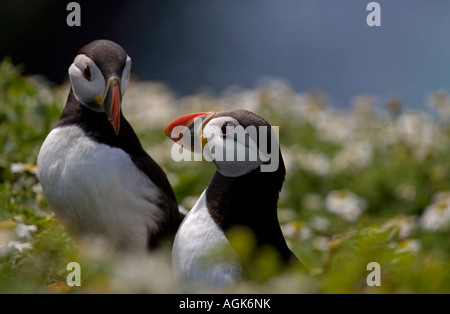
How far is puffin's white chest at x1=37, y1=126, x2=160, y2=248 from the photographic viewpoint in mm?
2494

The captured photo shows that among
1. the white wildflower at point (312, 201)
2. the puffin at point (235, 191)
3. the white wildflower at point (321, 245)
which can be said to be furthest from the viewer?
the white wildflower at point (312, 201)

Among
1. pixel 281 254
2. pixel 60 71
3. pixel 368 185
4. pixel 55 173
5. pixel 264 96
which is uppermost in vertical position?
pixel 60 71

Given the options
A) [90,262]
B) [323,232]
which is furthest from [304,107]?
[90,262]

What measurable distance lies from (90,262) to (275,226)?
2.58ft

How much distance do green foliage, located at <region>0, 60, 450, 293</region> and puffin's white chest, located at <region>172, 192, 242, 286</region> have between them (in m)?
0.08

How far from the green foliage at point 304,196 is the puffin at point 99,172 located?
122 millimetres

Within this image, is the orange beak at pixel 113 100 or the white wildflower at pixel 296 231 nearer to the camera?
the orange beak at pixel 113 100

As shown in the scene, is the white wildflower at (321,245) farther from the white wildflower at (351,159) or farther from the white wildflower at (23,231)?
the white wildflower at (351,159)

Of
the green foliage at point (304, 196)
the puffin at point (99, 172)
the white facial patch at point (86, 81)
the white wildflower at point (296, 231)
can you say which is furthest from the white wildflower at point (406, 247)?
the white facial patch at point (86, 81)

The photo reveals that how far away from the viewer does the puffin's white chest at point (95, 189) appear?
2494 mm

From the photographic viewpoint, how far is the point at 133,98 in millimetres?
6832

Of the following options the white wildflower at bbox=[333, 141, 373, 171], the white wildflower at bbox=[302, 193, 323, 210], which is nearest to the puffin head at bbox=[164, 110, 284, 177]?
the white wildflower at bbox=[302, 193, 323, 210]

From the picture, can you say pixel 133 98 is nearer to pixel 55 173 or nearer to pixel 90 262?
pixel 55 173

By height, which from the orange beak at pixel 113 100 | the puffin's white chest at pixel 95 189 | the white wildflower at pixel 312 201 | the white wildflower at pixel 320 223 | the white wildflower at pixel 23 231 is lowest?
the white wildflower at pixel 23 231
